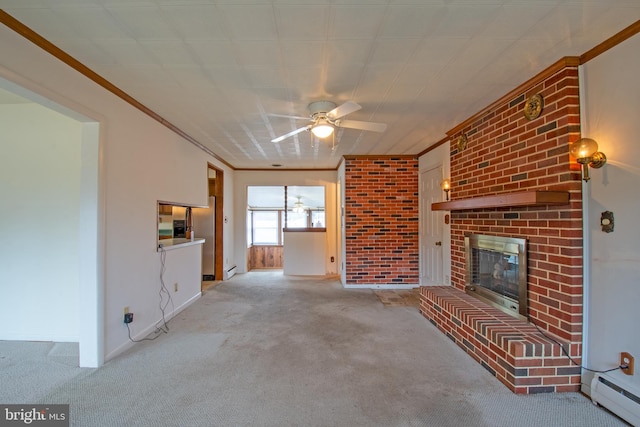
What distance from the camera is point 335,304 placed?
13.2 ft

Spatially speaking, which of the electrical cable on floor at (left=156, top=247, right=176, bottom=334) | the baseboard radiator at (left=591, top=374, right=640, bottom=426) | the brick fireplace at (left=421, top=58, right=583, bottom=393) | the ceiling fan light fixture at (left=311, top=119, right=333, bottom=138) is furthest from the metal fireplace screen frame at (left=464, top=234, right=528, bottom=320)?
the electrical cable on floor at (left=156, top=247, right=176, bottom=334)

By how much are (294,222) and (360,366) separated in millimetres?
8761

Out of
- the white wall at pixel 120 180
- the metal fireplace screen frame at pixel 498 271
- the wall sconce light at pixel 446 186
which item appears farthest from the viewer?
the wall sconce light at pixel 446 186

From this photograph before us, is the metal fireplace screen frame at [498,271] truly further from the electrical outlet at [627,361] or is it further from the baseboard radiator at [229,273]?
the baseboard radiator at [229,273]

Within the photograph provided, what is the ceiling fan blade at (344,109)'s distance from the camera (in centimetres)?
227

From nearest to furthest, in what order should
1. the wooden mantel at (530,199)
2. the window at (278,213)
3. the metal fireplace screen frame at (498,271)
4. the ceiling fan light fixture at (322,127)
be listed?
1. the wooden mantel at (530,199)
2. the metal fireplace screen frame at (498,271)
3. the ceiling fan light fixture at (322,127)
4. the window at (278,213)

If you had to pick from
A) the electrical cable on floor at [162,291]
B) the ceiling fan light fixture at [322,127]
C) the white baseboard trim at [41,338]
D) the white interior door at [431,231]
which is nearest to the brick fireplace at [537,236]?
the white interior door at [431,231]

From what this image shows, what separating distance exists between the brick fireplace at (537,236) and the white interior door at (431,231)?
1310 mm

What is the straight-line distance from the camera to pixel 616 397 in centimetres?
170

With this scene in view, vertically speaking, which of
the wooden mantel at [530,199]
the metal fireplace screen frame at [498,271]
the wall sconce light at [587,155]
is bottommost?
the metal fireplace screen frame at [498,271]

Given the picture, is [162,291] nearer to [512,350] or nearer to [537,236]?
[512,350]

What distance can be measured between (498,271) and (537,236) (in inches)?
25.6

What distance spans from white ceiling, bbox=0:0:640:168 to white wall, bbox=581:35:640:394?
9.7 inches

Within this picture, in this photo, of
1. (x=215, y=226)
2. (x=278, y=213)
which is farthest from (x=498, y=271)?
(x=278, y=213)
